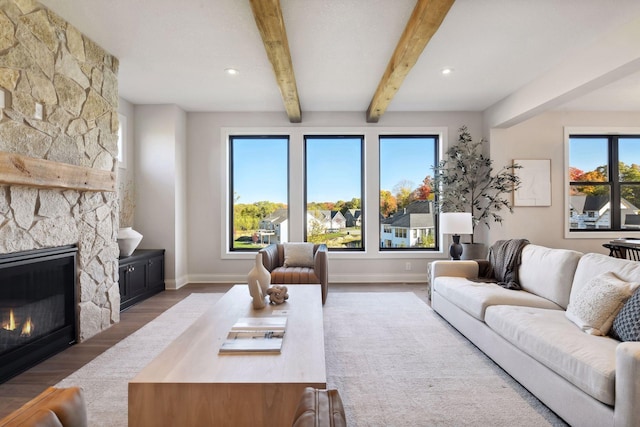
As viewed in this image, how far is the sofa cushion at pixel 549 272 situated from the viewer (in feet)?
8.99

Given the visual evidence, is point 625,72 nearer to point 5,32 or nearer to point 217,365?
point 217,365

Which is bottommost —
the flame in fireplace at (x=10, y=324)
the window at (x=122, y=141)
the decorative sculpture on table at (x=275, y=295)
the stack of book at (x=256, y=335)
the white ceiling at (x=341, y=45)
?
the flame in fireplace at (x=10, y=324)

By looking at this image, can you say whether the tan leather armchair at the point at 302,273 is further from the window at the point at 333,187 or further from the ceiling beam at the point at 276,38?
the ceiling beam at the point at 276,38

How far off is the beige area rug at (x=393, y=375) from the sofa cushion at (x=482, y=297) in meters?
0.32

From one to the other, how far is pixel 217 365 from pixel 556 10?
11.3 feet

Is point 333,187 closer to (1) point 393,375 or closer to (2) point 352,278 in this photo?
(2) point 352,278

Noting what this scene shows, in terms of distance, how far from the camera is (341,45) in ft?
10.6

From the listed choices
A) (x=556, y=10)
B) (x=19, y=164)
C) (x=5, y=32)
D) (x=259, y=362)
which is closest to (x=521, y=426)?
(x=259, y=362)

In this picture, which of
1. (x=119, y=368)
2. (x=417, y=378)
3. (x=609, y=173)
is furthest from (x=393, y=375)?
(x=609, y=173)

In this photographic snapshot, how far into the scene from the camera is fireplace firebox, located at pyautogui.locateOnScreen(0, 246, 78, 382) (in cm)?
238

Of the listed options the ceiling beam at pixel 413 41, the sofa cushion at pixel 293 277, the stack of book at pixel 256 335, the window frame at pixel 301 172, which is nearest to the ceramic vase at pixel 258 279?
the stack of book at pixel 256 335

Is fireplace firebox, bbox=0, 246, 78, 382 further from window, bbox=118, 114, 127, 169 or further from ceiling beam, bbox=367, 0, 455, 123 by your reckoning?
ceiling beam, bbox=367, 0, 455, 123

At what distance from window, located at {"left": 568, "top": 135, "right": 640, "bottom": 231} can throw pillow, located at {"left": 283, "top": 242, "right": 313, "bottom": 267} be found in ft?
13.6

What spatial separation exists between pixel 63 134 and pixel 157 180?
2142 millimetres
